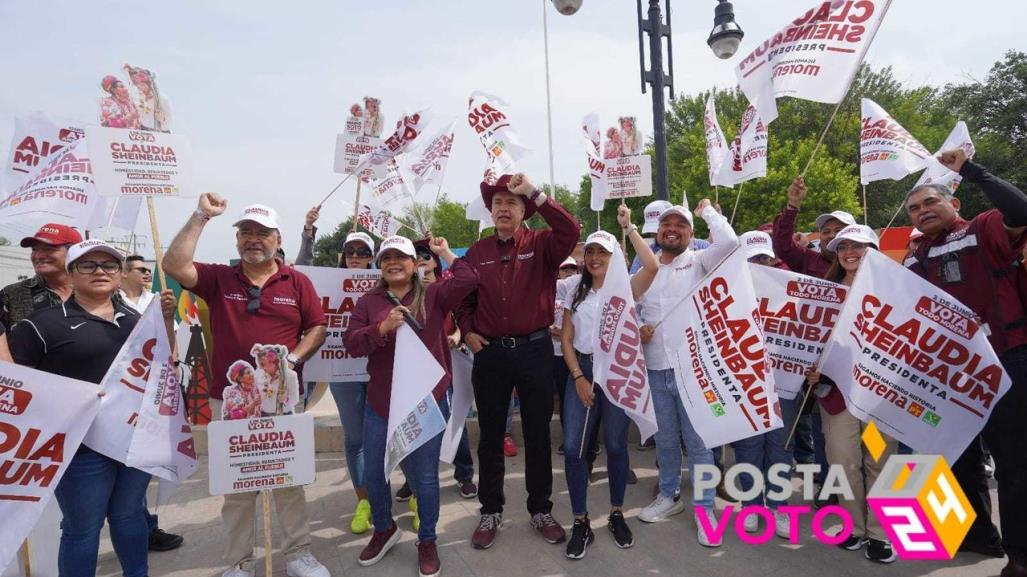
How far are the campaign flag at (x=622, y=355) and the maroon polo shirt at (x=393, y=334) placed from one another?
934mm

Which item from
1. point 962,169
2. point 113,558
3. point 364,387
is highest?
point 962,169

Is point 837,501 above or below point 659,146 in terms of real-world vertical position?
below

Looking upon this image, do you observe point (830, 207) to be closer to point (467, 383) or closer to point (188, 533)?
point (467, 383)

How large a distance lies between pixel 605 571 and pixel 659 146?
540cm

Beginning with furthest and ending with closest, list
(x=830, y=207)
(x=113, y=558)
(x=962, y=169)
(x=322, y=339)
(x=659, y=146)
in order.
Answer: (x=830, y=207)
(x=659, y=146)
(x=113, y=558)
(x=322, y=339)
(x=962, y=169)

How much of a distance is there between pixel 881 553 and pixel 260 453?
12.6 ft

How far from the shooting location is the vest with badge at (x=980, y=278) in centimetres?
318

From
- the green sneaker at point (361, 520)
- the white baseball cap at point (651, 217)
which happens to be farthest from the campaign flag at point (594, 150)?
the green sneaker at point (361, 520)

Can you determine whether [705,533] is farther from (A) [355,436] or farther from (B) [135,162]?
(B) [135,162]

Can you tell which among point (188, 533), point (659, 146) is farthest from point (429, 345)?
point (659, 146)

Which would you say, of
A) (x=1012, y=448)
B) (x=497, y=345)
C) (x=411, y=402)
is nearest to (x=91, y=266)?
(x=411, y=402)

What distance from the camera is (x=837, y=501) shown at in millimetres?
4207

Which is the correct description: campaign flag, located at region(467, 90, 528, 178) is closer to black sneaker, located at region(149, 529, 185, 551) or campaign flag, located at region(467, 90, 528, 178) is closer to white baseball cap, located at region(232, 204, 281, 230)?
white baseball cap, located at region(232, 204, 281, 230)

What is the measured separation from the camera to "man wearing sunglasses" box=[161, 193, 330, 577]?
3266 millimetres
